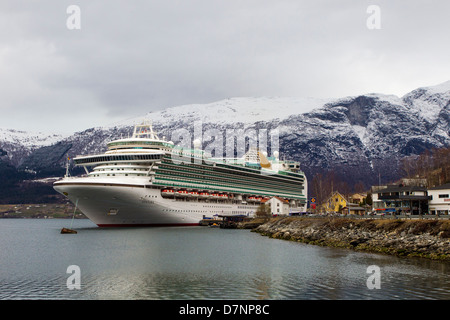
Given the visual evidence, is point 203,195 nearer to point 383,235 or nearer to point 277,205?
point 277,205

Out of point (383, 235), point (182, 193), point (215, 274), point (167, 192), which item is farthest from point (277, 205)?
point (215, 274)

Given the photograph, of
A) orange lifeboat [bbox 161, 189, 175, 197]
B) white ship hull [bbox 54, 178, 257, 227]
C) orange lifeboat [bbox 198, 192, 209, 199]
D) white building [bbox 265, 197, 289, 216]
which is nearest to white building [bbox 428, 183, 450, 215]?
orange lifeboat [bbox 161, 189, 175, 197]

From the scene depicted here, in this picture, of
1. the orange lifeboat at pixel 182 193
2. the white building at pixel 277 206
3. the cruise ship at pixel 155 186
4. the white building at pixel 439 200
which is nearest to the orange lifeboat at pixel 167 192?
the cruise ship at pixel 155 186

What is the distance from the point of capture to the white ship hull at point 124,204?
76438 mm

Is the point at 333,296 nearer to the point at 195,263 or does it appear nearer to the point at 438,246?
the point at 195,263

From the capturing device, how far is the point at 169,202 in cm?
8881

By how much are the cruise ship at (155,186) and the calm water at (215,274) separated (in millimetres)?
29213

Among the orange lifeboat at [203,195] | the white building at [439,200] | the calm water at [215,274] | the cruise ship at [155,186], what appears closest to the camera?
the calm water at [215,274]

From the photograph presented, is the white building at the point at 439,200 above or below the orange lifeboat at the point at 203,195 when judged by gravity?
below

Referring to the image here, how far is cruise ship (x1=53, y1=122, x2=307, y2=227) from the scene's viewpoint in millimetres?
78625

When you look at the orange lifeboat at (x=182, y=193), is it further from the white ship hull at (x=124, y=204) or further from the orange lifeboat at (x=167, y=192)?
the orange lifeboat at (x=167, y=192)

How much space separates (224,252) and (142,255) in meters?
9.07

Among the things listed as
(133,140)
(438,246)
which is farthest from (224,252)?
(133,140)
